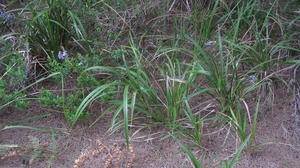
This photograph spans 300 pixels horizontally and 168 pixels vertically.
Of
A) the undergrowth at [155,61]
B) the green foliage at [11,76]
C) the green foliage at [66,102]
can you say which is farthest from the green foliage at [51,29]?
the green foliage at [66,102]

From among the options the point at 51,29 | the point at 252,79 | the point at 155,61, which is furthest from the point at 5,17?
the point at 252,79

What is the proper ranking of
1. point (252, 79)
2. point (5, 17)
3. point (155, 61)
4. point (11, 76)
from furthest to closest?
point (5, 17) < point (155, 61) < point (11, 76) < point (252, 79)

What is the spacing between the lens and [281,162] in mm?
2137

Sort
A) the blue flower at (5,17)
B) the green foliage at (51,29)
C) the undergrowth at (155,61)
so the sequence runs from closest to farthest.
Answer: the undergrowth at (155,61), the green foliage at (51,29), the blue flower at (5,17)

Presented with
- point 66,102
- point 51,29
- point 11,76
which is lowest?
point 66,102

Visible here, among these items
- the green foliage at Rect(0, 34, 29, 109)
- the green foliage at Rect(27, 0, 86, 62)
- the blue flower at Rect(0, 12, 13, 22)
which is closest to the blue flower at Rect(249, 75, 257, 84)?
the green foliage at Rect(27, 0, 86, 62)

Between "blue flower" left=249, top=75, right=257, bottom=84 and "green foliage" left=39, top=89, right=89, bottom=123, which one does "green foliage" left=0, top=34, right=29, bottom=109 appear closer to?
"green foliage" left=39, top=89, right=89, bottom=123

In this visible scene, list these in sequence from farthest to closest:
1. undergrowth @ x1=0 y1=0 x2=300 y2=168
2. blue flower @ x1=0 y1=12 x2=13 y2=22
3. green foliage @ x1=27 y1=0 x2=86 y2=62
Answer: blue flower @ x1=0 y1=12 x2=13 y2=22 → green foliage @ x1=27 y1=0 x2=86 y2=62 → undergrowth @ x1=0 y1=0 x2=300 y2=168

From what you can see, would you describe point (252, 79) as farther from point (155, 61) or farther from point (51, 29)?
point (51, 29)

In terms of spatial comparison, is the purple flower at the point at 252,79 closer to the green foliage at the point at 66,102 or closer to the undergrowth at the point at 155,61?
the undergrowth at the point at 155,61

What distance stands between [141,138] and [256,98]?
782 millimetres

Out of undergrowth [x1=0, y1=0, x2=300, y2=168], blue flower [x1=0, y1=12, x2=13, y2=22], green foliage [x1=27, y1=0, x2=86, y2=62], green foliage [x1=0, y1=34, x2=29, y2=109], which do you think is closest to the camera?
undergrowth [x1=0, y1=0, x2=300, y2=168]

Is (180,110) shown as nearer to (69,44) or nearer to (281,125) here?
(281,125)

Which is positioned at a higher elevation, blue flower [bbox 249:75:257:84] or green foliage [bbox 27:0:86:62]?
green foliage [bbox 27:0:86:62]
